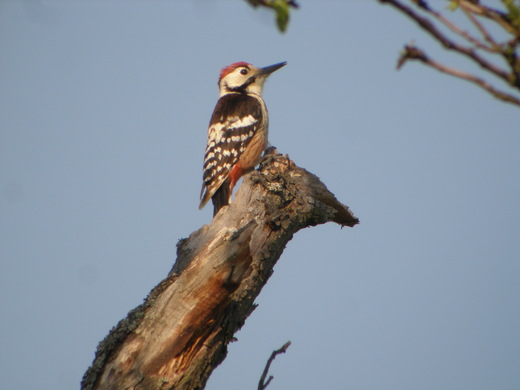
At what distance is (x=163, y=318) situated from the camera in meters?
3.73

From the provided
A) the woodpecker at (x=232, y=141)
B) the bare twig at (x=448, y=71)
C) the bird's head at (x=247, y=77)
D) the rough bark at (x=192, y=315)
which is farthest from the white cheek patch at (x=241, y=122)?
the bare twig at (x=448, y=71)

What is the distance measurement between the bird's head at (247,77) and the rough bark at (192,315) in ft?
14.9

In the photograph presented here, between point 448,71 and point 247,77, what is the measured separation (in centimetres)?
750

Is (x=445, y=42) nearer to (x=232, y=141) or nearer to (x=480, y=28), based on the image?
(x=480, y=28)

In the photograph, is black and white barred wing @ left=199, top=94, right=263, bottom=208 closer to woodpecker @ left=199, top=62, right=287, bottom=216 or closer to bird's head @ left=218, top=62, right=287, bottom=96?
woodpecker @ left=199, top=62, right=287, bottom=216

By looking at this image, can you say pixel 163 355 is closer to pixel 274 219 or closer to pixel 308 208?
pixel 274 219

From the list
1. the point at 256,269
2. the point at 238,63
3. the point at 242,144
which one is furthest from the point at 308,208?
the point at 238,63

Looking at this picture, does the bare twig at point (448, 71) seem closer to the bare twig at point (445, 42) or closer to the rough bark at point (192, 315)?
the bare twig at point (445, 42)

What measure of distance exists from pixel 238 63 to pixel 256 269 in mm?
5192

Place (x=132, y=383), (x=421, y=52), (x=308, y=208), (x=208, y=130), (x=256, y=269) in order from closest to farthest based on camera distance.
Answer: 1. (x=421, y=52)
2. (x=132, y=383)
3. (x=256, y=269)
4. (x=308, y=208)
5. (x=208, y=130)

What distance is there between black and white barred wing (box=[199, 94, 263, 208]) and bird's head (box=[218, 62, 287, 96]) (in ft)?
1.55

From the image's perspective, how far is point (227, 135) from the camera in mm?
7410

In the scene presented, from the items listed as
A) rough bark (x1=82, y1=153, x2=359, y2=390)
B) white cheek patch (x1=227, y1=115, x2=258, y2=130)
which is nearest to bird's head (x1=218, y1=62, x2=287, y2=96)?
white cheek patch (x1=227, y1=115, x2=258, y2=130)

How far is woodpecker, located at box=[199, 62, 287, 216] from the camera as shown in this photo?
692cm
